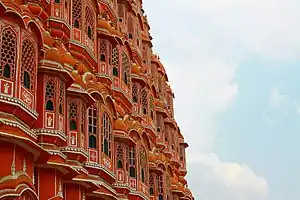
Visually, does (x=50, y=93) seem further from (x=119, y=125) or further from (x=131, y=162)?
(x=131, y=162)

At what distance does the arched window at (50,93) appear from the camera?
66.3 ft

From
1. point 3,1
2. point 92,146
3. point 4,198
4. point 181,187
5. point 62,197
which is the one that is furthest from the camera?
point 181,187

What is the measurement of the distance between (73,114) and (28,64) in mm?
4103

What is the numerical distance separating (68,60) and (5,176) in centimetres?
642

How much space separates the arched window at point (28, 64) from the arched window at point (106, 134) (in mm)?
6330

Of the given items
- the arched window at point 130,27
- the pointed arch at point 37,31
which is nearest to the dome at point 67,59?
the pointed arch at point 37,31

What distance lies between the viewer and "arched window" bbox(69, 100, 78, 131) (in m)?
22.1

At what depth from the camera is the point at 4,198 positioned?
52.1 feet

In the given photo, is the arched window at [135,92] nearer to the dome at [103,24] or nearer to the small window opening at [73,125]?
the dome at [103,24]

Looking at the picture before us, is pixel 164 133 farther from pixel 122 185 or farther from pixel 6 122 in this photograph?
pixel 6 122

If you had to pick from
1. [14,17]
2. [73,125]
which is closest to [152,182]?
[73,125]

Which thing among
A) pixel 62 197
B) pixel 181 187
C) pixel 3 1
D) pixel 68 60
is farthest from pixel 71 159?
pixel 181 187

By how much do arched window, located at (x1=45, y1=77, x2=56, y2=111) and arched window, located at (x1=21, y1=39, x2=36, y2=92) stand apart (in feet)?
5.18

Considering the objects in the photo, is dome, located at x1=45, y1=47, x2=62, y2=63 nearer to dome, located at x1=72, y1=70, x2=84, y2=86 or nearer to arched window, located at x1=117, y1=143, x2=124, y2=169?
dome, located at x1=72, y1=70, x2=84, y2=86
